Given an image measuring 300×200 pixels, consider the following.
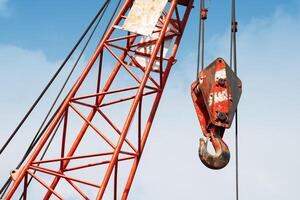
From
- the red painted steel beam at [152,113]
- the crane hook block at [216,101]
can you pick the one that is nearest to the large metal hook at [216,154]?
the crane hook block at [216,101]

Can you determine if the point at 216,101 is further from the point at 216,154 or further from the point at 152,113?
the point at 152,113

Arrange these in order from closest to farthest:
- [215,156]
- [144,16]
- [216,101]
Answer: [215,156]
[216,101]
[144,16]

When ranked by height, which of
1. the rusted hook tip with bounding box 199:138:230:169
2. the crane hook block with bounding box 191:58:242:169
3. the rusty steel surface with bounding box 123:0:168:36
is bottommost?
the rusted hook tip with bounding box 199:138:230:169

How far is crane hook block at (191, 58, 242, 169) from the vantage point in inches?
458

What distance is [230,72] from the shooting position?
40.1 feet

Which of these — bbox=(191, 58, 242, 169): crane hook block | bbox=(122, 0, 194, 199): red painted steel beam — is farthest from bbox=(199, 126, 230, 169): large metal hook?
bbox=(122, 0, 194, 199): red painted steel beam

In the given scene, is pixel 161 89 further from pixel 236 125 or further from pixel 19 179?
pixel 19 179

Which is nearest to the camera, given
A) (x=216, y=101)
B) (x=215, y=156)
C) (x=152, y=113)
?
(x=215, y=156)

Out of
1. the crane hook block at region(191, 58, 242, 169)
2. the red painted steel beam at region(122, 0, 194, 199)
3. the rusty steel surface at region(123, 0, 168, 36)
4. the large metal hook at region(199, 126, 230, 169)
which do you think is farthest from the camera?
the rusty steel surface at region(123, 0, 168, 36)

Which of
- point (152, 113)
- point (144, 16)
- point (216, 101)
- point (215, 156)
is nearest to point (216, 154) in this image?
point (215, 156)

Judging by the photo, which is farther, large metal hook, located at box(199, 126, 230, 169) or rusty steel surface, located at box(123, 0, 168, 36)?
rusty steel surface, located at box(123, 0, 168, 36)

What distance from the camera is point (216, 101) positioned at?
1186cm

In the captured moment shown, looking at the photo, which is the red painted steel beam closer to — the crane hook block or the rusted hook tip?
the crane hook block

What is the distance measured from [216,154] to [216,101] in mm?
1306
